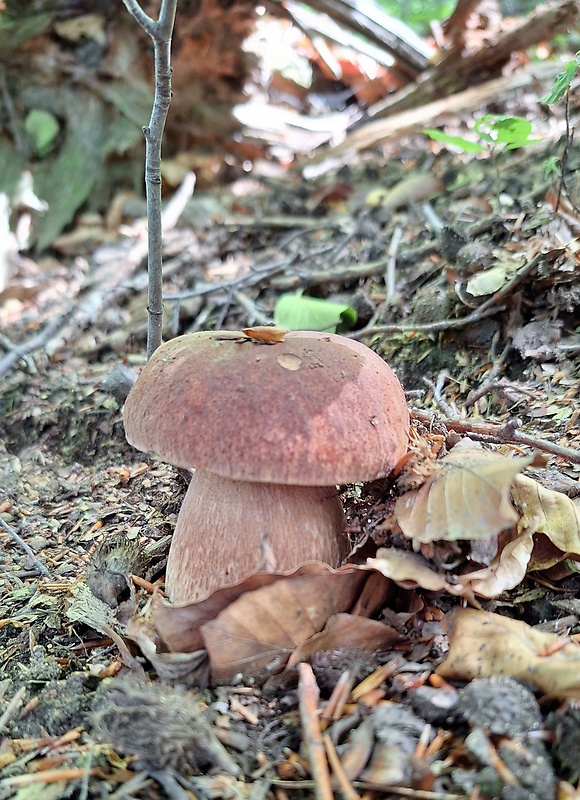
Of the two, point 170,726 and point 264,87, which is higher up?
point 264,87

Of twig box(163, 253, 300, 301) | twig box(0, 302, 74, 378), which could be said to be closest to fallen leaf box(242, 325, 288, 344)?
twig box(163, 253, 300, 301)

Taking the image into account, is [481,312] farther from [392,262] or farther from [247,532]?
[247,532]

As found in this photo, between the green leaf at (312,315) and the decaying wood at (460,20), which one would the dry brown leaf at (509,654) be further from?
the decaying wood at (460,20)

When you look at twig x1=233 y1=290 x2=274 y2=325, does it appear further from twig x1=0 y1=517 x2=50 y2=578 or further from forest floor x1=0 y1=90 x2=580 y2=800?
twig x1=0 y1=517 x2=50 y2=578

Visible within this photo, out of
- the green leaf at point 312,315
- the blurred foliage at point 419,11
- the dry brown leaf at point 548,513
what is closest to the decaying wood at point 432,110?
the green leaf at point 312,315

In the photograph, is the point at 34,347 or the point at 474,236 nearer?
the point at 474,236

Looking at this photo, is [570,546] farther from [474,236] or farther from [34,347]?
[34,347]

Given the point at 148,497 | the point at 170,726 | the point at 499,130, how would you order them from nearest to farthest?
1. the point at 170,726
2. the point at 148,497
3. the point at 499,130

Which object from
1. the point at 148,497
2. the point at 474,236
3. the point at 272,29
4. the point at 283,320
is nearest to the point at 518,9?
the point at 272,29
